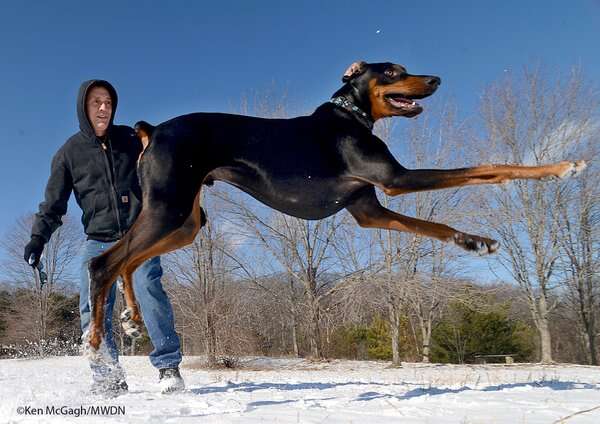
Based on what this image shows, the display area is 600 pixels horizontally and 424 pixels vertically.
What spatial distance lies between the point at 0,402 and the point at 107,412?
0.87 meters

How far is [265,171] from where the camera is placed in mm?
2748

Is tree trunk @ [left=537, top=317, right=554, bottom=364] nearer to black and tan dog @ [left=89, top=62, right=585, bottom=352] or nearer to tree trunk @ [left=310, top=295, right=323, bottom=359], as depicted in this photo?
tree trunk @ [left=310, top=295, right=323, bottom=359]

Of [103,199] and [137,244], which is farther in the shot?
[103,199]

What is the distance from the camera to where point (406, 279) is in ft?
47.3

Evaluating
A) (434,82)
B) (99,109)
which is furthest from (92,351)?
(434,82)

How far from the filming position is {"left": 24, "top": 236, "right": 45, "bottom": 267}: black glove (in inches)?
130

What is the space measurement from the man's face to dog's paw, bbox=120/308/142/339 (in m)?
1.45

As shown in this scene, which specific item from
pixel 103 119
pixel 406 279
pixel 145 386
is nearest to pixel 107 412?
pixel 145 386

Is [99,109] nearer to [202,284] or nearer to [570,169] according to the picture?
[570,169]

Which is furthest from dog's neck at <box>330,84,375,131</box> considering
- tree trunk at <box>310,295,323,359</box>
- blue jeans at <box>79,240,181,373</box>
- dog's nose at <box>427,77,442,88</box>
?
tree trunk at <box>310,295,323,359</box>

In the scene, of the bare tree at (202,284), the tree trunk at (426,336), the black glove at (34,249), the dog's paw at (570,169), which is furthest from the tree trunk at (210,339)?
the dog's paw at (570,169)

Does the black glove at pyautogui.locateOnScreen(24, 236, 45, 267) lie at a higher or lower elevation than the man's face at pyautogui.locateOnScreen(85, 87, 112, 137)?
lower

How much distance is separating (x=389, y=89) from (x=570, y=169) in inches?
45.7

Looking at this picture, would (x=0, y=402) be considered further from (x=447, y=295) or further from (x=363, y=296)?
(x=447, y=295)
